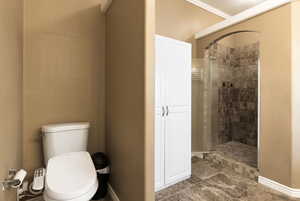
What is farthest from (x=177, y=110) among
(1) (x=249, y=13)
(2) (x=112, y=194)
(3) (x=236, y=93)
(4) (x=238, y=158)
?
Answer: (3) (x=236, y=93)

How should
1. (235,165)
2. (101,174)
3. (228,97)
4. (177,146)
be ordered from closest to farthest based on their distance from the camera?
(101,174) < (177,146) < (235,165) < (228,97)

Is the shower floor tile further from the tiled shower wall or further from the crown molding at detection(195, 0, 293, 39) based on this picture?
the crown molding at detection(195, 0, 293, 39)

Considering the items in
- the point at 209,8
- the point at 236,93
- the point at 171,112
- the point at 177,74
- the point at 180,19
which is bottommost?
the point at 171,112

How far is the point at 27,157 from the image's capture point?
67.9 inches

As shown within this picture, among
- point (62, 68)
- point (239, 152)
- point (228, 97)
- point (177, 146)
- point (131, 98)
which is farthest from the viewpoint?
point (228, 97)

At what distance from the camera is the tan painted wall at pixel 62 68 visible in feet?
5.72

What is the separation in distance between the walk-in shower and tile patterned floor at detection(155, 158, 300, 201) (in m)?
0.57

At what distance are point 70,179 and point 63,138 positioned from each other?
564 mm

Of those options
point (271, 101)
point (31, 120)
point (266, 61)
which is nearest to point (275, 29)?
point (266, 61)

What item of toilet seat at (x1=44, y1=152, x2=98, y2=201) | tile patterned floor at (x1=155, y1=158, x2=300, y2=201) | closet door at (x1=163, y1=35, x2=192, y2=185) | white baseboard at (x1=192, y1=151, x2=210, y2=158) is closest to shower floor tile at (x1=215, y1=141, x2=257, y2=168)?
white baseboard at (x1=192, y1=151, x2=210, y2=158)

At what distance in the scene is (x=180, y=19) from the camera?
9.52ft

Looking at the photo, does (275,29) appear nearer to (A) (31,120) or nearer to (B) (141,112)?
(B) (141,112)

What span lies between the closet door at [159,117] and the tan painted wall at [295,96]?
154cm

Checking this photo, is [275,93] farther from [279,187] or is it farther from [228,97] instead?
[228,97]
